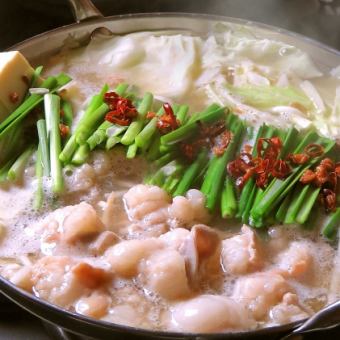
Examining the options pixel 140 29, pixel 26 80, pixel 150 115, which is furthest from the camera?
pixel 140 29

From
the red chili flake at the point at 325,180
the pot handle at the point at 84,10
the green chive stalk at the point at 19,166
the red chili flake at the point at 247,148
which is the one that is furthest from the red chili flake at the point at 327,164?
the pot handle at the point at 84,10

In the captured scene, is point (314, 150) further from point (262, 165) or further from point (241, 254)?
point (241, 254)

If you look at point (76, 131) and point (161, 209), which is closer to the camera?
point (161, 209)

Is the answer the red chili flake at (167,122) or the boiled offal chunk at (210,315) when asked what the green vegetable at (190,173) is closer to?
the red chili flake at (167,122)

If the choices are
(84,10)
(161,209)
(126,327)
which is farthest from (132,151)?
(84,10)

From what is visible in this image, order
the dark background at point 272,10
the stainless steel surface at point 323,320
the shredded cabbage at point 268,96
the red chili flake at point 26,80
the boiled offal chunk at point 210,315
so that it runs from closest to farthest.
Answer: the stainless steel surface at point 323,320
the boiled offal chunk at point 210,315
the red chili flake at point 26,80
the shredded cabbage at point 268,96
the dark background at point 272,10

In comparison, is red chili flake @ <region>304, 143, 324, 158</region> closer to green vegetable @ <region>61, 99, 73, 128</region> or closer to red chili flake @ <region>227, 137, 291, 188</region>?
red chili flake @ <region>227, 137, 291, 188</region>
